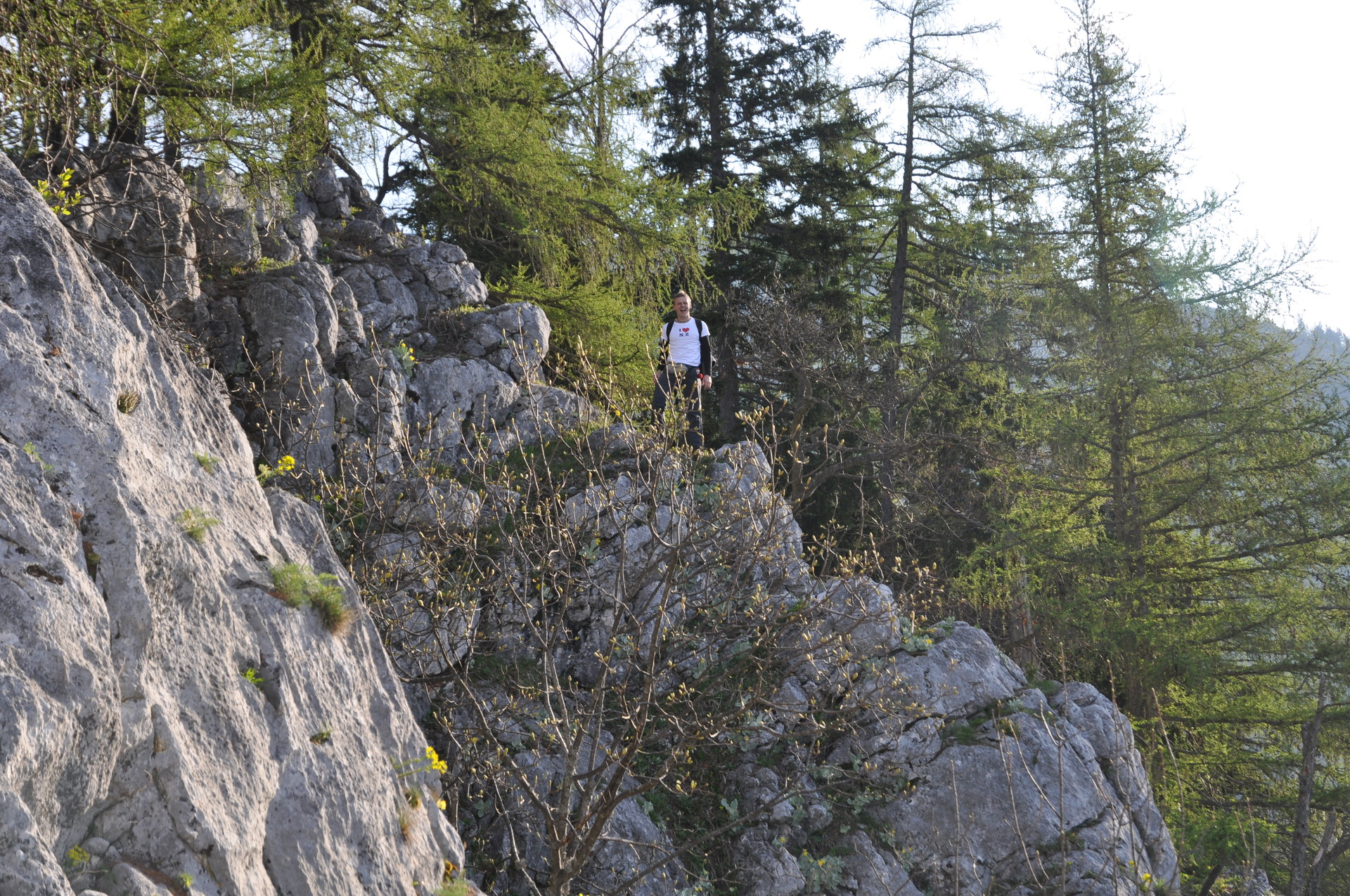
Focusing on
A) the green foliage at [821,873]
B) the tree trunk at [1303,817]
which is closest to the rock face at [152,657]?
the green foliage at [821,873]

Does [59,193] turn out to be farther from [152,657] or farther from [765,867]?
[765,867]

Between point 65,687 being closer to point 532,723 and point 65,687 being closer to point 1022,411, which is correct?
point 532,723

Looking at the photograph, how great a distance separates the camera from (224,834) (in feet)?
11.0

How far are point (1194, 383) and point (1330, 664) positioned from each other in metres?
4.33

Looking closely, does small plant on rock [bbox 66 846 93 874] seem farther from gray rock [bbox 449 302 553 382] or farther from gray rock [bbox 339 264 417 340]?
gray rock [bbox 339 264 417 340]

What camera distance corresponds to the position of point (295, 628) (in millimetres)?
4508

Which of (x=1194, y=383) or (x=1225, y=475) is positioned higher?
(x=1194, y=383)

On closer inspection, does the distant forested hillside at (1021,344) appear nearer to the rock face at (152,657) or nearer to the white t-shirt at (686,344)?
the white t-shirt at (686,344)

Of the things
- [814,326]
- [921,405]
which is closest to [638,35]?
[814,326]

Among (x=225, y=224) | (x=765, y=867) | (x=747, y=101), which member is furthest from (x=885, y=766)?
Answer: (x=747, y=101)

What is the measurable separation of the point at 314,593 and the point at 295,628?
0.27m

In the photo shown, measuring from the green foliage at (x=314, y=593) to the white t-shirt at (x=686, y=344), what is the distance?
5476 millimetres

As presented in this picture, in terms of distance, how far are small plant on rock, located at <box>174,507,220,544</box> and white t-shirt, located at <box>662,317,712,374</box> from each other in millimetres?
6058

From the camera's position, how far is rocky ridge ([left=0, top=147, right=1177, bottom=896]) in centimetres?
321
